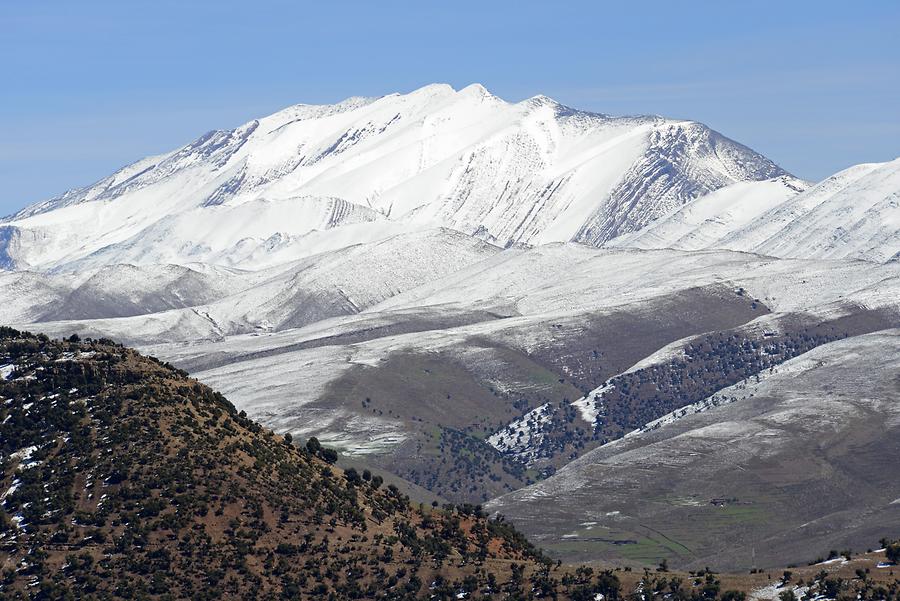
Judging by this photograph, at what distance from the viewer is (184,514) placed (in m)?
126

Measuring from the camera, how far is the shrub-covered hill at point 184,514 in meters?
122

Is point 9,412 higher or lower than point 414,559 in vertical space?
higher

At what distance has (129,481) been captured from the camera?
128500 millimetres

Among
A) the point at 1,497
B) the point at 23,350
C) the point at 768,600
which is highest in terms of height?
the point at 23,350

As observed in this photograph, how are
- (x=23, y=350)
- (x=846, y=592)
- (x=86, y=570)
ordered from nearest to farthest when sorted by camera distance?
(x=846, y=592)
(x=86, y=570)
(x=23, y=350)

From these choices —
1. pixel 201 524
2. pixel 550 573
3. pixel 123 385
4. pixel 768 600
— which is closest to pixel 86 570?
pixel 201 524

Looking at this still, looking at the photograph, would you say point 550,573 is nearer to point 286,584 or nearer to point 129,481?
point 286,584

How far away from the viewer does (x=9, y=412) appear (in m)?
138

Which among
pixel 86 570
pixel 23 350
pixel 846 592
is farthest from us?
pixel 23 350

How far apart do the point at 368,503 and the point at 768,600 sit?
33.5 metres

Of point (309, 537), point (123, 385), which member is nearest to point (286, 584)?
point (309, 537)

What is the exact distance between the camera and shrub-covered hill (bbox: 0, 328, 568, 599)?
122m

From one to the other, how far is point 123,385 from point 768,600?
5050 centimetres

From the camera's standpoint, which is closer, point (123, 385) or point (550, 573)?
point (550, 573)
